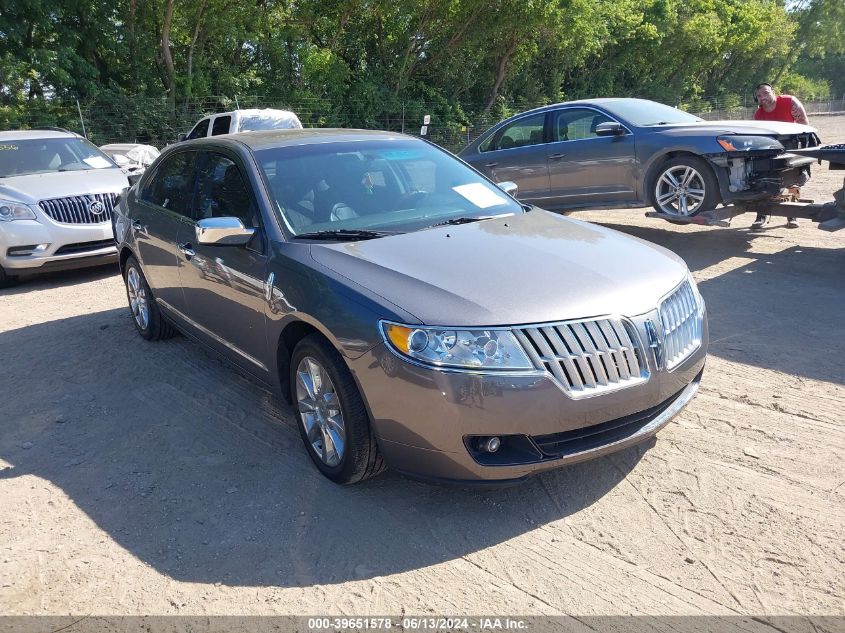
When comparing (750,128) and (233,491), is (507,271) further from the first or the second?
(750,128)

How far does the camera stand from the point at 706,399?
4422mm

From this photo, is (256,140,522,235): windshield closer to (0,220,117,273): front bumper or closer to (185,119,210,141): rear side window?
(0,220,117,273): front bumper

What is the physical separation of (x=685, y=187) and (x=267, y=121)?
30.4ft

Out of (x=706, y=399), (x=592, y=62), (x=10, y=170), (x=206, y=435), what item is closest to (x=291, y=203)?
(x=206, y=435)

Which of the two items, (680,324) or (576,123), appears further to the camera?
(576,123)

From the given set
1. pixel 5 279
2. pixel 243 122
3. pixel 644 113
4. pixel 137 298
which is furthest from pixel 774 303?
pixel 243 122

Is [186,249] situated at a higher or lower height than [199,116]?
higher

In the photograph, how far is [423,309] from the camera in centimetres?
315

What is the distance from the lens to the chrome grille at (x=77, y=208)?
28.2 feet

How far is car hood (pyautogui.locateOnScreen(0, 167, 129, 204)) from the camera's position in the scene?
862cm

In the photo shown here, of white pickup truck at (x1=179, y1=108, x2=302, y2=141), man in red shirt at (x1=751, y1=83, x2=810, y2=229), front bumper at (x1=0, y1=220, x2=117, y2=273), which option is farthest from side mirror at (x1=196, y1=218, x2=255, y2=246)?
white pickup truck at (x1=179, y1=108, x2=302, y2=141)

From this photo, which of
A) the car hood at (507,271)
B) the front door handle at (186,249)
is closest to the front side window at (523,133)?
the car hood at (507,271)

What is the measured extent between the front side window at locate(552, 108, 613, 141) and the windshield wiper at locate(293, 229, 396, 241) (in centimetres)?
589

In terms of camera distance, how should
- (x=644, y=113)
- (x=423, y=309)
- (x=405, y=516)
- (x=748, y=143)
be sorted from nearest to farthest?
(x=423, y=309) → (x=405, y=516) → (x=748, y=143) → (x=644, y=113)
